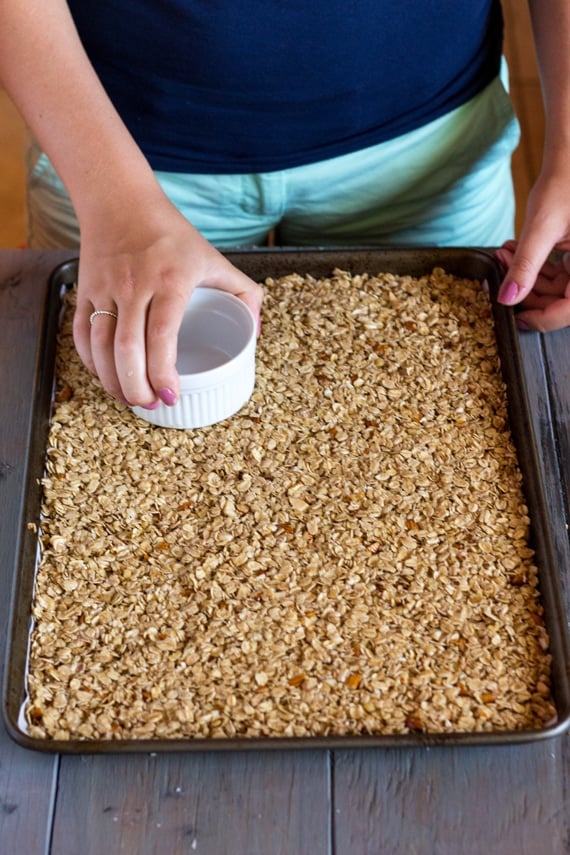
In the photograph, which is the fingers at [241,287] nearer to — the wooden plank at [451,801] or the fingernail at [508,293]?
the fingernail at [508,293]

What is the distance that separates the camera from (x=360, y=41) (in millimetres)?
1207

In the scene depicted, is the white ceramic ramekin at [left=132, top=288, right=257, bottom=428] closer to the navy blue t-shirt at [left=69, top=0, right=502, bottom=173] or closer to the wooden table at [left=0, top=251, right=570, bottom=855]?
the navy blue t-shirt at [left=69, top=0, right=502, bottom=173]

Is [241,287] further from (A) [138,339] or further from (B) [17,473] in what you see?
(B) [17,473]

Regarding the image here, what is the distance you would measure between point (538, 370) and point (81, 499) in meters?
0.62

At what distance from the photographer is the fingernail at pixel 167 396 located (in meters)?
1.03

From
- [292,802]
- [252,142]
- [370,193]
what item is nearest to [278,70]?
[252,142]

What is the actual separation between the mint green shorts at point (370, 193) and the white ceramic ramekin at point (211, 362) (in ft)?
0.96

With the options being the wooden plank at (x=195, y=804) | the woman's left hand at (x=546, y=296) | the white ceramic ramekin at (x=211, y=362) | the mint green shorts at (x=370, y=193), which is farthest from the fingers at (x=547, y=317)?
the wooden plank at (x=195, y=804)

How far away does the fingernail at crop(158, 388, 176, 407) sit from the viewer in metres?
1.03

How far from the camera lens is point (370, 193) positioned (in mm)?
1396

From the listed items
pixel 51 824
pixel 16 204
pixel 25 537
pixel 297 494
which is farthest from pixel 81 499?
pixel 16 204

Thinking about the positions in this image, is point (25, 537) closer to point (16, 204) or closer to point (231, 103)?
point (231, 103)

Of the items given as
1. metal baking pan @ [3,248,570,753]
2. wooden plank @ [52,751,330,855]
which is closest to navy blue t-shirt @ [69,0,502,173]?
metal baking pan @ [3,248,570,753]

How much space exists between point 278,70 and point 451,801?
3.06 feet
